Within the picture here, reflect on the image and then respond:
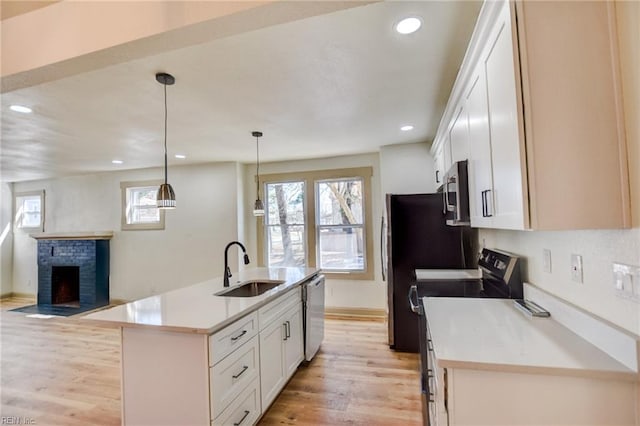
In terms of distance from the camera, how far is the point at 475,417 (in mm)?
1091

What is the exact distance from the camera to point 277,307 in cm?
248

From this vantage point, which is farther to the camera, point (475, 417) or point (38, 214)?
point (38, 214)

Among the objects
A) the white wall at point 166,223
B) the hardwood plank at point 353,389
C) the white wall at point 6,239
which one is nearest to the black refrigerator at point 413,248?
the hardwood plank at point 353,389

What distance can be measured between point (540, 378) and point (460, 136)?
5.17 ft

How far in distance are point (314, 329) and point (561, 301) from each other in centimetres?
226

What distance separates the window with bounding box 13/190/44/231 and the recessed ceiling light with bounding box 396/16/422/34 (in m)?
7.63

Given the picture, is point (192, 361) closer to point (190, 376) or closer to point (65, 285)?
point (190, 376)

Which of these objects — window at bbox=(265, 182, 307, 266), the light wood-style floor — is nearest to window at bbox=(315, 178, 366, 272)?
window at bbox=(265, 182, 307, 266)

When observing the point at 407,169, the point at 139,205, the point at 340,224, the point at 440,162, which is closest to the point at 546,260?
the point at 440,162

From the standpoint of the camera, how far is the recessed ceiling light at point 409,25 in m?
1.65

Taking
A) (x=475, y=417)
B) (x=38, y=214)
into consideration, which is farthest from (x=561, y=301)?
(x=38, y=214)

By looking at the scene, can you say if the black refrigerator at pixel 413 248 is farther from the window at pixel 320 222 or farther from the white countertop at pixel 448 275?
the window at pixel 320 222

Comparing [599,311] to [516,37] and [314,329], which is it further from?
[314,329]

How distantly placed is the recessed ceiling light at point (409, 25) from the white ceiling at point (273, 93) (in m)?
0.04
